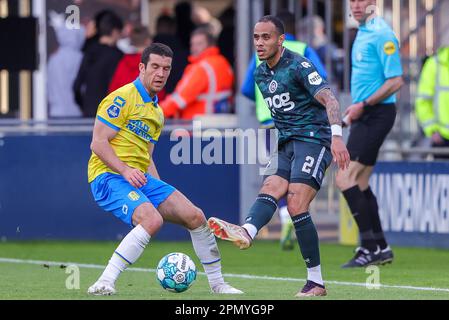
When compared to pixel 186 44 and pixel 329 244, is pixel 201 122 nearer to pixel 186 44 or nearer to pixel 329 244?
pixel 329 244

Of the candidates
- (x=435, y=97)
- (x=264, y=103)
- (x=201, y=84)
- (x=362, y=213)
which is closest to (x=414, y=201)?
(x=435, y=97)

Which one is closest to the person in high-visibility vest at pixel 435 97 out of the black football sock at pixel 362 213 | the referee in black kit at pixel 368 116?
the referee in black kit at pixel 368 116

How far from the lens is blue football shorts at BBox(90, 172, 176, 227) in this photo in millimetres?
9820

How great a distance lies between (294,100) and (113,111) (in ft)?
4.32

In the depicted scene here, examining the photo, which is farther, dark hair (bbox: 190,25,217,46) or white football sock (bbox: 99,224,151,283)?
dark hair (bbox: 190,25,217,46)

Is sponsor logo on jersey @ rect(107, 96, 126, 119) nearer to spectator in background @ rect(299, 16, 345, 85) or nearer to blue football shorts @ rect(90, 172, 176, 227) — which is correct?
blue football shorts @ rect(90, 172, 176, 227)

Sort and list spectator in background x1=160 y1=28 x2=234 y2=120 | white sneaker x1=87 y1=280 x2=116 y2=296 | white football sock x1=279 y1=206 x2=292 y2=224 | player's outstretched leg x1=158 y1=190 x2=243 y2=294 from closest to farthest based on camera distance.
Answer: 1. white sneaker x1=87 y1=280 x2=116 y2=296
2. player's outstretched leg x1=158 y1=190 x2=243 y2=294
3. white football sock x1=279 y1=206 x2=292 y2=224
4. spectator in background x1=160 y1=28 x2=234 y2=120

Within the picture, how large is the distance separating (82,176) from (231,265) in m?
3.06

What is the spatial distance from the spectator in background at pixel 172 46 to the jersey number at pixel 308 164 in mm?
6838

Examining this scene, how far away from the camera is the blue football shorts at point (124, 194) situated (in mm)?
9820

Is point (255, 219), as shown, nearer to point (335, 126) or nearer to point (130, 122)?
point (335, 126)

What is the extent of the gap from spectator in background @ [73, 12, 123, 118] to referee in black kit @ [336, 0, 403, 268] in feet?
14.9

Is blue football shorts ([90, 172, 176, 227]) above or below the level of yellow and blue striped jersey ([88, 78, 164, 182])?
below

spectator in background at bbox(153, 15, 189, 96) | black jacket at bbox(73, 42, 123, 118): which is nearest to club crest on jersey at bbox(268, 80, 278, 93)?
spectator in background at bbox(153, 15, 189, 96)
